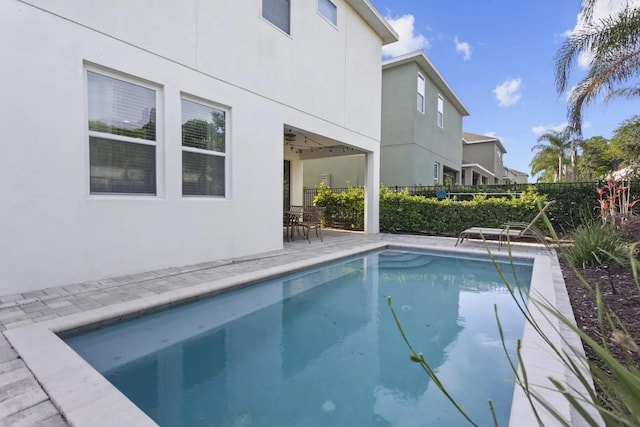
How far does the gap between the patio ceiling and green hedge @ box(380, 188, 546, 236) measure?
2298mm

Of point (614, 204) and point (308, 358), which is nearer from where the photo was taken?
point (308, 358)

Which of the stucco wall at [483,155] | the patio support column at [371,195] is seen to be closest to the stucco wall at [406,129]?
the patio support column at [371,195]

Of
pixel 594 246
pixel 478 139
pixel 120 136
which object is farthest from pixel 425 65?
pixel 478 139

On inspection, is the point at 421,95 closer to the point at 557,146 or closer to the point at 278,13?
the point at 278,13

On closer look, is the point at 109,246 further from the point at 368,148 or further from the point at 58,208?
the point at 368,148

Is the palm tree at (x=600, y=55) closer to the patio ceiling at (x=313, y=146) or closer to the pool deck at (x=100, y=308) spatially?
the pool deck at (x=100, y=308)

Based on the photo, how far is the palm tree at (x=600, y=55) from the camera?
27.9 feet

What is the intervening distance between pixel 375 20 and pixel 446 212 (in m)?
6.84

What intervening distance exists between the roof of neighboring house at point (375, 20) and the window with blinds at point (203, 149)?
6.31 m

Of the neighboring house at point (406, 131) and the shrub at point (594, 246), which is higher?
the neighboring house at point (406, 131)

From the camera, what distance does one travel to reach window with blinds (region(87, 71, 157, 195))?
16.3 ft

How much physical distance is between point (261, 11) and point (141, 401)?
7.59 m

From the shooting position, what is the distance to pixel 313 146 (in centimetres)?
1215

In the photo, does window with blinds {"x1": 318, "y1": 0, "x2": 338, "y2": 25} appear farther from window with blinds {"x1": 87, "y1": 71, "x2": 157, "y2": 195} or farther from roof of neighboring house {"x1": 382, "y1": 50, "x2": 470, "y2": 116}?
roof of neighboring house {"x1": 382, "y1": 50, "x2": 470, "y2": 116}
